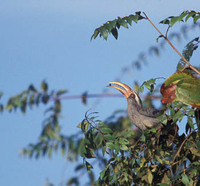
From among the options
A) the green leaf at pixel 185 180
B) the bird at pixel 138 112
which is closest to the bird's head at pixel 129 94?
the bird at pixel 138 112

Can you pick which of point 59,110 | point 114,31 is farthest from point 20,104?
point 114,31

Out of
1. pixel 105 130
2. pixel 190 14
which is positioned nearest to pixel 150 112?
pixel 105 130

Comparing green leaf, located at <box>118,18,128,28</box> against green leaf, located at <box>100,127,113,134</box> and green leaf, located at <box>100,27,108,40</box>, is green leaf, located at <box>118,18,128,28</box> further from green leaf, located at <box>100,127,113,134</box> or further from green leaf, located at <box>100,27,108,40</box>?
green leaf, located at <box>100,127,113,134</box>

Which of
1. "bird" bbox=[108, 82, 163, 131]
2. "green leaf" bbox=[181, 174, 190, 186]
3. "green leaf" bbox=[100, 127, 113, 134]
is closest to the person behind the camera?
"green leaf" bbox=[181, 174, 190, 186]

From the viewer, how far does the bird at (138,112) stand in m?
3.36

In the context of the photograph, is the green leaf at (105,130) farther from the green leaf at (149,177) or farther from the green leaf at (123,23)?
the green leaf at (123,23)

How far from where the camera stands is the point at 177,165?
105 inches

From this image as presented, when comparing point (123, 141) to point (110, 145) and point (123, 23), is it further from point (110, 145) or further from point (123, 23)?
point (123, 23)

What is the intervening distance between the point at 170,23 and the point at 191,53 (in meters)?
0.63

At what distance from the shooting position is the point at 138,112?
3.59 metres

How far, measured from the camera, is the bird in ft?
11.0

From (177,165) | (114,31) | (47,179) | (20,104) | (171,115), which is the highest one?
(20,104)

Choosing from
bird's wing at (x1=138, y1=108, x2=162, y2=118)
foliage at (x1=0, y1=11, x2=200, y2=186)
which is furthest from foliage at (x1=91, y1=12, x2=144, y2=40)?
bird's wing at (x1=138, y1=108, x2=162, y2=118)

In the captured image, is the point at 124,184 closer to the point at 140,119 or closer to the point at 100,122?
the point at 100,122
